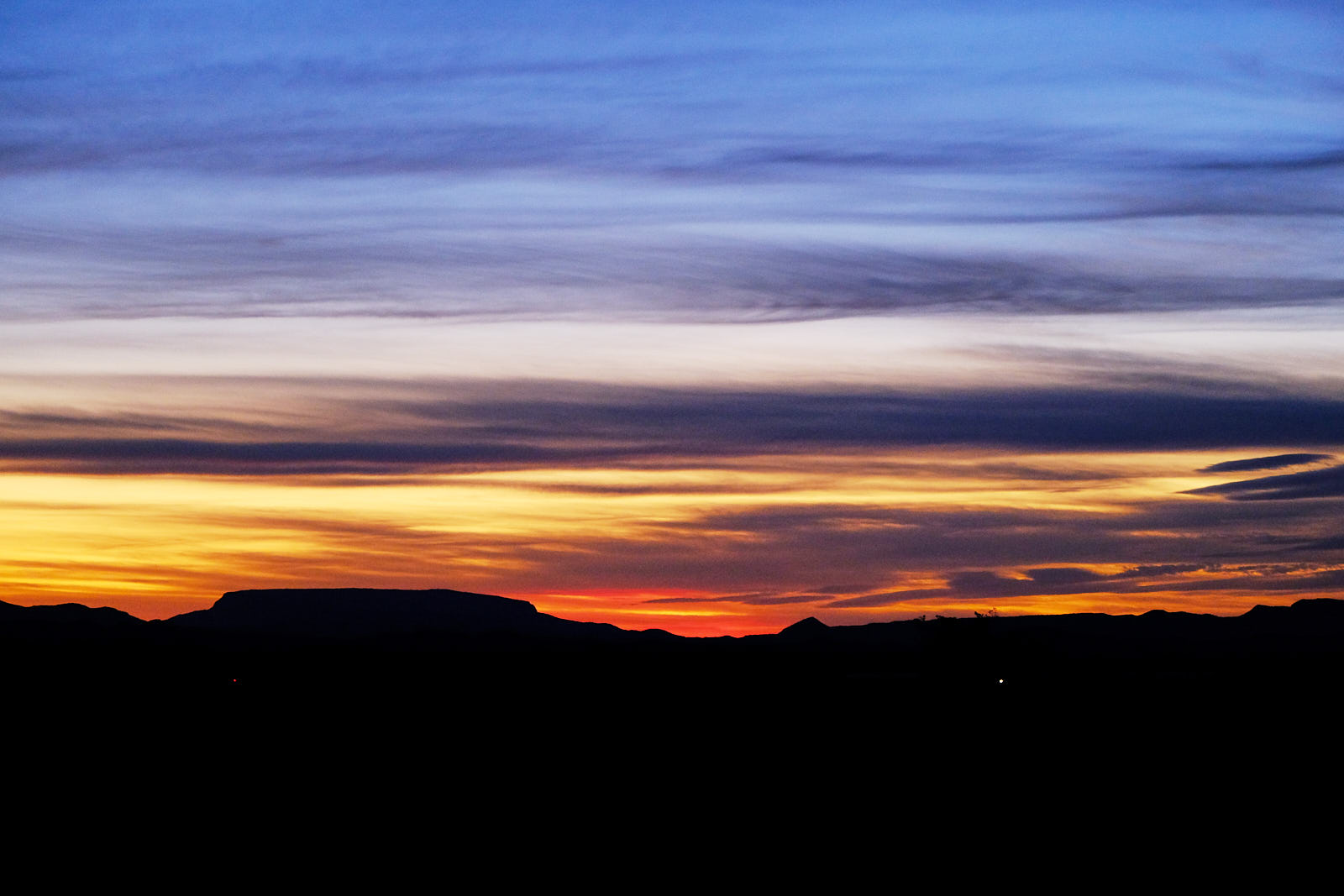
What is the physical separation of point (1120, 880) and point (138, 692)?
6720cm

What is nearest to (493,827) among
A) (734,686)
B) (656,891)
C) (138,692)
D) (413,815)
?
(413,815)

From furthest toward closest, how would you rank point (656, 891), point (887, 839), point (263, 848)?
point (887, 839) → point (263, 848) → point (656, 891)

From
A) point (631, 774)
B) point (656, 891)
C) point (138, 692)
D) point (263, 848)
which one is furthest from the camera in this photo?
point (138, 692)

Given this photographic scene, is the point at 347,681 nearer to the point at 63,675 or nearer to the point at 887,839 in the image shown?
the point at 63,675

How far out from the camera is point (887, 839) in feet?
86.9

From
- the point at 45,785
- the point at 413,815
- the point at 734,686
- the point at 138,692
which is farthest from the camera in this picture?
the point at 734,686

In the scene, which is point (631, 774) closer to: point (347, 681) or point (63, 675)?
point (347, 681)

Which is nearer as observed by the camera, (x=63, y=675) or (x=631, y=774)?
(x=631, y=774)

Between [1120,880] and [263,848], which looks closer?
[1120,880]

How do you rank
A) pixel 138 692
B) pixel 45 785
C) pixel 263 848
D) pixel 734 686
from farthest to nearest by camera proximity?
pixel 734 686
pixel 138 692
pixel 45 785
pixel 263 848

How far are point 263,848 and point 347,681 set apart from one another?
7549 centimetres

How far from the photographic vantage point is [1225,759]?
138ft

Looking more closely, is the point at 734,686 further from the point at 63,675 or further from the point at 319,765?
the point at 319,765

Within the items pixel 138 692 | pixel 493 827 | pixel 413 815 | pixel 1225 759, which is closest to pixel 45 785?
pixel 413 815
